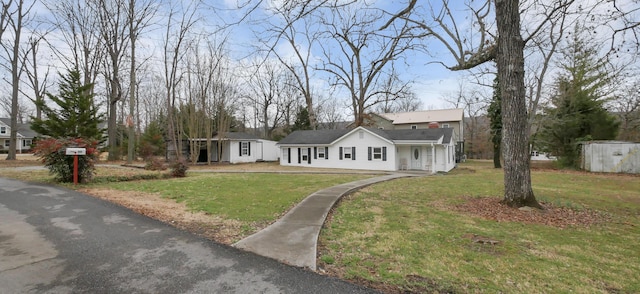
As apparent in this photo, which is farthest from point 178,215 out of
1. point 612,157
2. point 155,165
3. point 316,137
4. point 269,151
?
point 269,151

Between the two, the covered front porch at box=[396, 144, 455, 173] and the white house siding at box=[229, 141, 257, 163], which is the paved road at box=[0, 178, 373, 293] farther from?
the white house siding at box=[229, 141, 257, 163]

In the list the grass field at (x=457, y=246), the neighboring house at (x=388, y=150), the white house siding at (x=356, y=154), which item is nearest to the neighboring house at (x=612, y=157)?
the neighboring house at (x=388, y=150)

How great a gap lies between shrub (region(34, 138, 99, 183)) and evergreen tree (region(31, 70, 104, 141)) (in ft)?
30.4

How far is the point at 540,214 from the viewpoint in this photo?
22.7 feet

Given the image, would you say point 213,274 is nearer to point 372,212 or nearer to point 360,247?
point 360,247

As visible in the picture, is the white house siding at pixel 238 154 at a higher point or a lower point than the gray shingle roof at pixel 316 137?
lower

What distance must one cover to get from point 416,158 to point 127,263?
2074cm

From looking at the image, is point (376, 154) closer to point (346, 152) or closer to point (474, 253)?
point (346, 152)

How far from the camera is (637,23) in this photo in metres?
6.35

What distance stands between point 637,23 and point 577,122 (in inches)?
783

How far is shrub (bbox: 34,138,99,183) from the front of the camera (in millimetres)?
10297

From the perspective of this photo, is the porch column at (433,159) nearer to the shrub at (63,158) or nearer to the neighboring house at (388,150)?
the neighboring house at (388,150)

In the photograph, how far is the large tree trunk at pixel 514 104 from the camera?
24.2ft

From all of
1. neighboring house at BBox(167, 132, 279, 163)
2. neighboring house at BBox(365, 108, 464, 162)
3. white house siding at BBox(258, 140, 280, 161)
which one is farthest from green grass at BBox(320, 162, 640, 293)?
neighboring house at BBox(365, 108, 464, 162)
